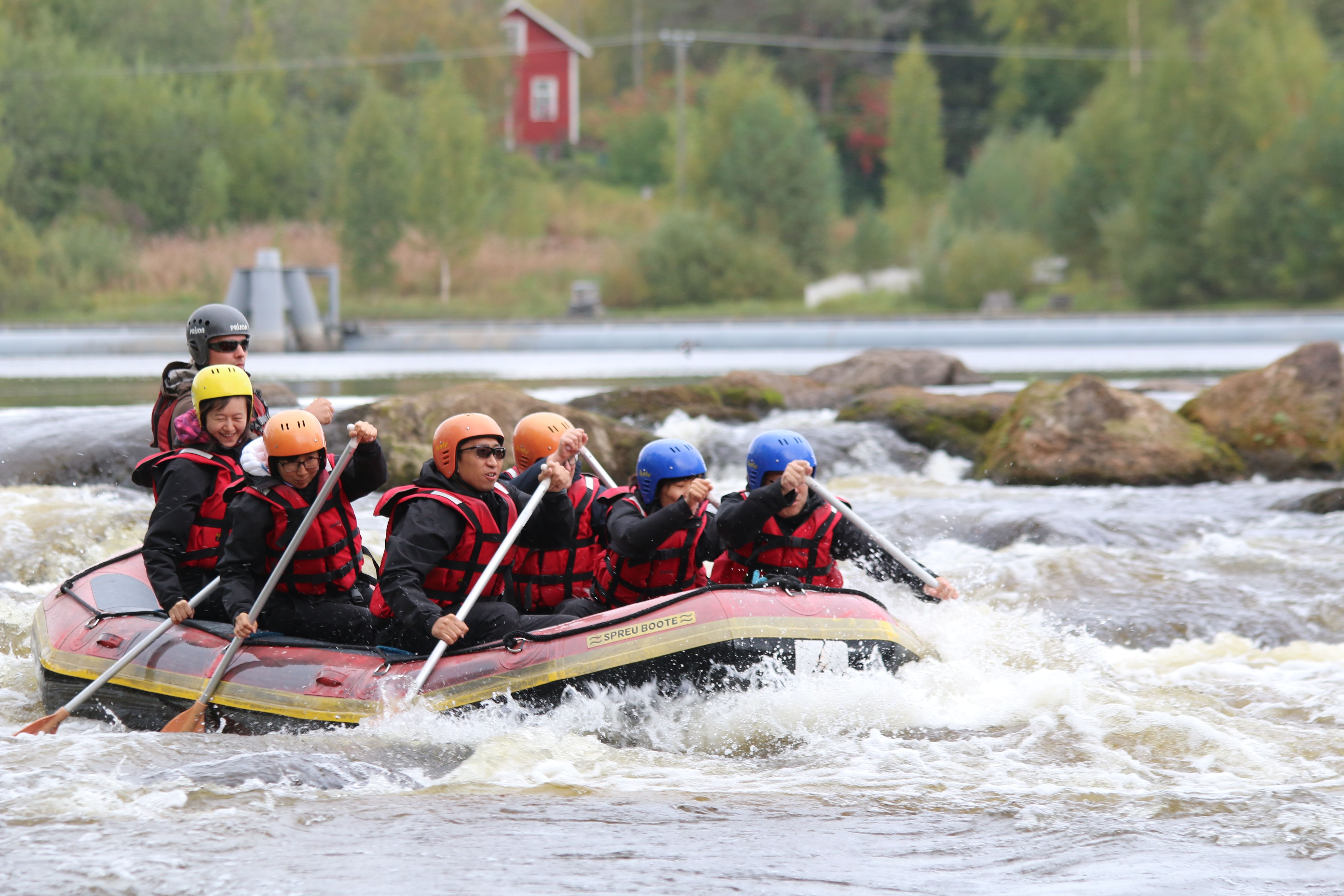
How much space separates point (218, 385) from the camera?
5.90 m

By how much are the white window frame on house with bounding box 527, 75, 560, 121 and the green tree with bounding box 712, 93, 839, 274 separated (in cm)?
1436

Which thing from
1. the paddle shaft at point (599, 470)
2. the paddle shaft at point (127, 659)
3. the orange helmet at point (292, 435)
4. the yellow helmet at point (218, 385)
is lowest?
the paddle shaft at point (127, 659)

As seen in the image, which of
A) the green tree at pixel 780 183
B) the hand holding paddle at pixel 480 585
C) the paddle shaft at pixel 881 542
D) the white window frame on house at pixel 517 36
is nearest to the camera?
the hand holding paddle at pixel 480 585

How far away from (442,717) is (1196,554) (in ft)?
20.5

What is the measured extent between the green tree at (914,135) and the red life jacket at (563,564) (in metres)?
39.1

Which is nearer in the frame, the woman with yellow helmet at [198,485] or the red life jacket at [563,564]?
the woman with yellow helmet at [198,485]

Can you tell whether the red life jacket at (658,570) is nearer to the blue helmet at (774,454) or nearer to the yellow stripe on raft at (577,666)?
the blue helmet at (774,454)

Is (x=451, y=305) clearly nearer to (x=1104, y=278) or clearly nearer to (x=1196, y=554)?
(x=1104, y=278)

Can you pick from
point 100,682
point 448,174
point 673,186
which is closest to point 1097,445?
point 100,682

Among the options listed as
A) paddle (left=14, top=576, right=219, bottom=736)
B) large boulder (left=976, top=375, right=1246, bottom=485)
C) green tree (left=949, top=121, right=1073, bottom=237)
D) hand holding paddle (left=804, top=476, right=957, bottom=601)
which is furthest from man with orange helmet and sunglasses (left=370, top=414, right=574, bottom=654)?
green tree (left=949, top=121, right=1073, bottom=237)

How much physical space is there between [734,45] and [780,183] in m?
15.5

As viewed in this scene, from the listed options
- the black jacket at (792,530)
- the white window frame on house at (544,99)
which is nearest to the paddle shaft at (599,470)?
the black jacket at (792,530)

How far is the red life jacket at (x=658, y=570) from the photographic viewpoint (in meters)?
5.93

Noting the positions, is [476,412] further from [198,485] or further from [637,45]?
[637,45]
